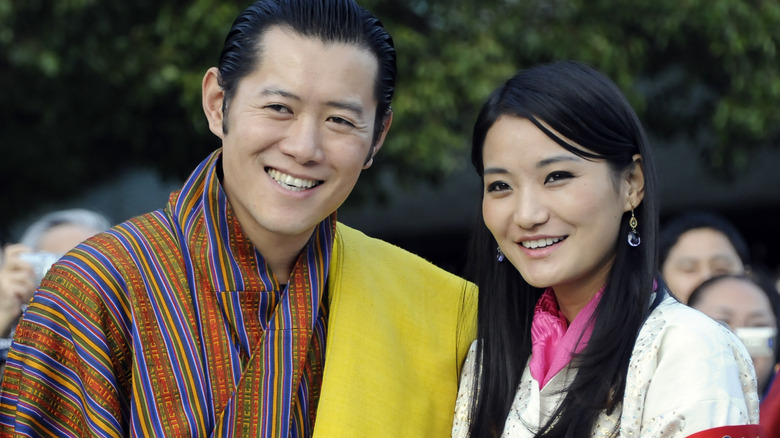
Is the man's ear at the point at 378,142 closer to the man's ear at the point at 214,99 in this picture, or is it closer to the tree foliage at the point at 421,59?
the man's ear at the point at 214,99

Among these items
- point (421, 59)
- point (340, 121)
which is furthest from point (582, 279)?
point (421, 59)

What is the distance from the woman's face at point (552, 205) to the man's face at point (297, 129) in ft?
1.17

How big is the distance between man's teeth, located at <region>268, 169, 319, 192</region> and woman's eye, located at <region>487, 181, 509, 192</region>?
44 centimetres

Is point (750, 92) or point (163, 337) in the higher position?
point (750, 92)

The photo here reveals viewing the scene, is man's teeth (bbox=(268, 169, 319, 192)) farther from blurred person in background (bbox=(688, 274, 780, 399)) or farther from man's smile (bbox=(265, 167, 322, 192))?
blurred person in background (bbox=(688, 274, 780, 399))

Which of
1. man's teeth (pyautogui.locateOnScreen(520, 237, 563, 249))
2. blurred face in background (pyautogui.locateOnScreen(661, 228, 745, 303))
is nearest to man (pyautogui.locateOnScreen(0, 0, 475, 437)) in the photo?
man's teeth (pyautogui.locateOnScreen(520, 237, 563, 249))

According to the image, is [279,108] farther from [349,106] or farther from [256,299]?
[256,299]

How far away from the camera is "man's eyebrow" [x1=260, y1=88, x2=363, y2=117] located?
8.14 feet

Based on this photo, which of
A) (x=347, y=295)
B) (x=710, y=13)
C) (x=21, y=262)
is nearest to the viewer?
(x=347, y=295)

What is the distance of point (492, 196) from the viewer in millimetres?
2555

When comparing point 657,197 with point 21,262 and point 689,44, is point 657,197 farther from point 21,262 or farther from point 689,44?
point 689,44

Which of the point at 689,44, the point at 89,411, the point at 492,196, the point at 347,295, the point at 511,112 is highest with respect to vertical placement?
the point at 689,44

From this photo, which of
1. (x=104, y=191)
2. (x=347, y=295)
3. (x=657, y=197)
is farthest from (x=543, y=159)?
(x=104, y=191)

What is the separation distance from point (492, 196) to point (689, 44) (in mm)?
5319
